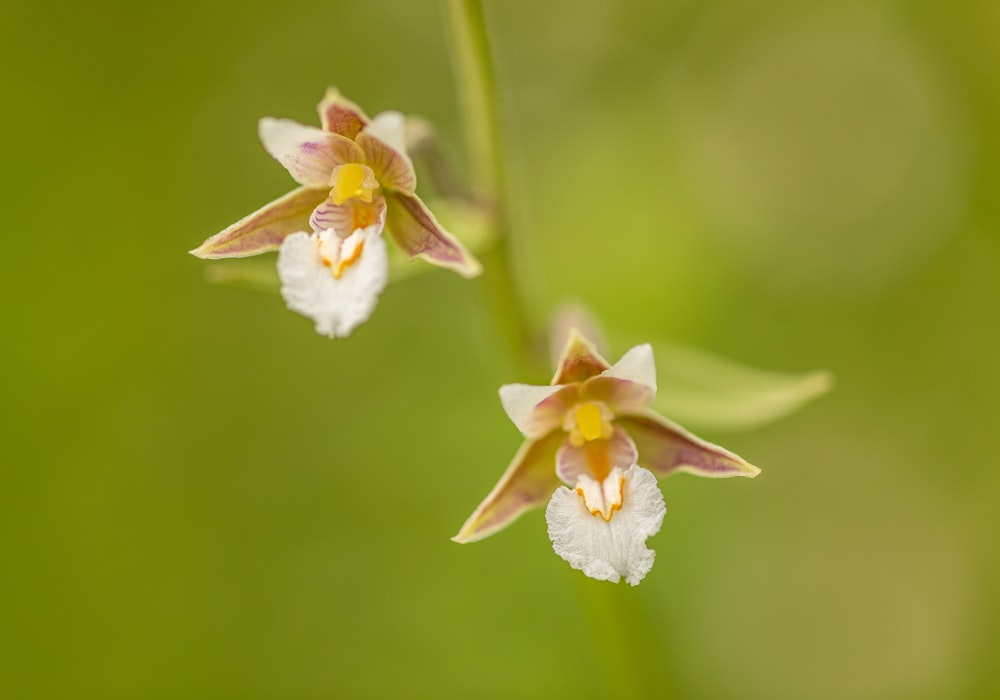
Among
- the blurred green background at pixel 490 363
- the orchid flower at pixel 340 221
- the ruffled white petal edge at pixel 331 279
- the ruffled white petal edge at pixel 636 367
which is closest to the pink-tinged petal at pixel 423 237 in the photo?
the orchid flower at pixel 340 221

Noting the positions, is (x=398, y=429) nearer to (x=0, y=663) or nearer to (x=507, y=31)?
(x=0, y=663)

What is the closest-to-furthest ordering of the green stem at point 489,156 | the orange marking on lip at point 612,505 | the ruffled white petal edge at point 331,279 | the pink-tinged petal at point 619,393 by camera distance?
the ruffled white petal edge at point 331,279 → the orange marking on lip at point 612,505 → the pink-tinged petal at point 619,393 → the green stem at point 489,156

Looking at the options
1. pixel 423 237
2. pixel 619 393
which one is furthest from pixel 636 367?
pixel 423 237

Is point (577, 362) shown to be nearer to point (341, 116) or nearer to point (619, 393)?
point (619, 393)

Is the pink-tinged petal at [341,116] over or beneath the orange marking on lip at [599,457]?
over

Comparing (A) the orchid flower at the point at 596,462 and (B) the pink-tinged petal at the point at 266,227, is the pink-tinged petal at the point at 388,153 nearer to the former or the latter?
(B) the pink-tinged petal at the point at 266,227

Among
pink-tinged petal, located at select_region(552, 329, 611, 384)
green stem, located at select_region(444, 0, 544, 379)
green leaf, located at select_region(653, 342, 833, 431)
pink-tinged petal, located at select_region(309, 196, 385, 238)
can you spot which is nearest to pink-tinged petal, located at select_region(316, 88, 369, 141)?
pink-tinged petal, located at select_region(309, 196, 385, 238)
